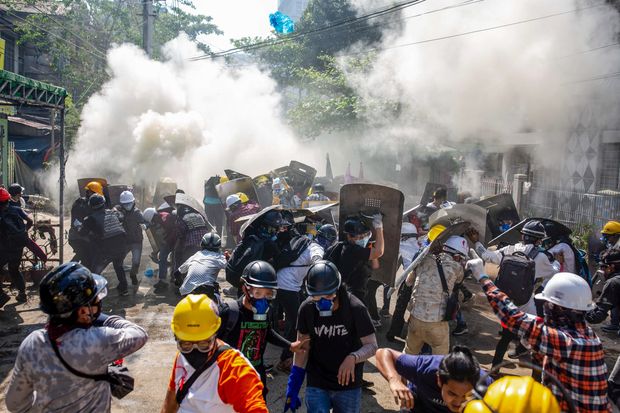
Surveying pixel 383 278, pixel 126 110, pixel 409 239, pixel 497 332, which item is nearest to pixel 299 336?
pixel 383 278

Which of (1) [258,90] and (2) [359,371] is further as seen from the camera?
(1) [258,90]

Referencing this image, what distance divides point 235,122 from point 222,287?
15.2 meters

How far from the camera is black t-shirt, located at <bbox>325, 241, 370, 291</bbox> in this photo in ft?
16.1

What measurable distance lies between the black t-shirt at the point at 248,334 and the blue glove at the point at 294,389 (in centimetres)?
23

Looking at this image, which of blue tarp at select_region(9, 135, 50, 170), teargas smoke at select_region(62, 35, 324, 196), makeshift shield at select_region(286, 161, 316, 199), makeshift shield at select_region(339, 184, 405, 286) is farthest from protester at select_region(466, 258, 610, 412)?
blue tarp at select_region(9, 135, 50, 170)

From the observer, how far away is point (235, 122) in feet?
74.9

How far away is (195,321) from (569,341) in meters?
1.81

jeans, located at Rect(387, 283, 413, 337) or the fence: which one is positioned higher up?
the fence

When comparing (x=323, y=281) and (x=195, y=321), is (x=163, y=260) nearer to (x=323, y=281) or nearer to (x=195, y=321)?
(x=323, y=281)

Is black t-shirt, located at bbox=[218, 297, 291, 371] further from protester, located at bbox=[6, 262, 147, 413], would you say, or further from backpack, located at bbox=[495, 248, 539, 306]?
backpack, located at bbox=[495, 248, 539, 306]

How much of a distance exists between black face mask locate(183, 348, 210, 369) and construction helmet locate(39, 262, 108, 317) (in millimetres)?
524

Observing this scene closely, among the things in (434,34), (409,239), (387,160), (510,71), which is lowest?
(409,239)

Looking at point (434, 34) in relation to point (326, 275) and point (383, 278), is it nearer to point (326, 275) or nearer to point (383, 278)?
point (383, 278)

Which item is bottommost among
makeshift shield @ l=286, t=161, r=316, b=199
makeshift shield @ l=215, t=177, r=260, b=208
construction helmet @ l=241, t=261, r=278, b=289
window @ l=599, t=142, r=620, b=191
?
construction helmet @ l=241, t=261, r=278, b=289
